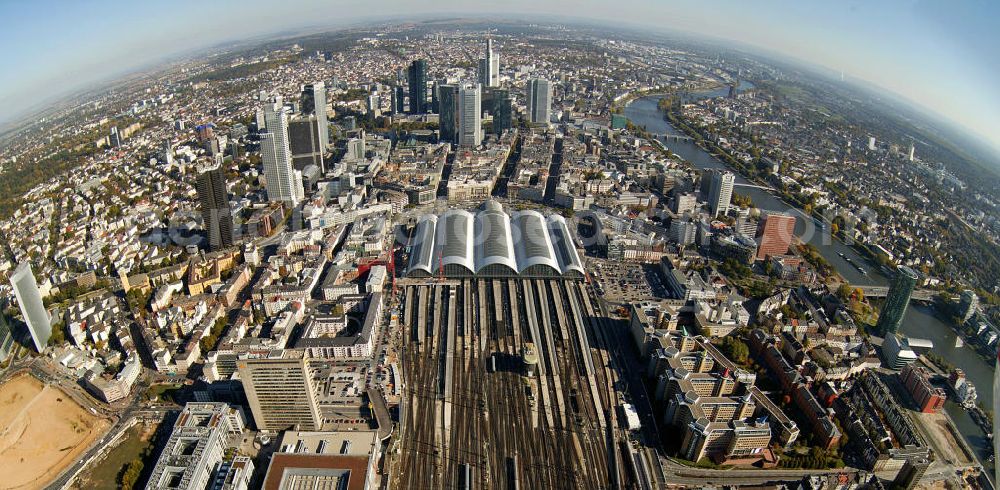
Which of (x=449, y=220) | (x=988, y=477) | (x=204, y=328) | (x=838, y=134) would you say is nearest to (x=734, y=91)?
(x=838, y=134)

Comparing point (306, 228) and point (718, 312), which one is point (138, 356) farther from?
point (718, 312)

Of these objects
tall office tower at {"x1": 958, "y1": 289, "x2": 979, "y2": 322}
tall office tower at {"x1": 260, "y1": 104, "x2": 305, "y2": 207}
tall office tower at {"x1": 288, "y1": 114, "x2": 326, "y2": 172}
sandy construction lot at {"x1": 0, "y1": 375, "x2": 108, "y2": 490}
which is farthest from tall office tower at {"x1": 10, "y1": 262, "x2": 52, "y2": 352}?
tall office tower at {"x1": 958, "y1": 289, "x2": 979, "y2": 322}

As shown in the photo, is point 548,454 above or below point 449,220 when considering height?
below

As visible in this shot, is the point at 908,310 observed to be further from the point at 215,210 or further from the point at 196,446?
the point at 215,210

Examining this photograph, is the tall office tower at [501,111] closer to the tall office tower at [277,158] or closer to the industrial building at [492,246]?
the tall office tower at [277,158]

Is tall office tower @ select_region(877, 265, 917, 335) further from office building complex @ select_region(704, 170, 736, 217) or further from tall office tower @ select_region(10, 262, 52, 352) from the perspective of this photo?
tall office tower @ select_region(10, 262, 52, 352)

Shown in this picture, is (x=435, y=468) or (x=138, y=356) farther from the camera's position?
(x=138, y=356)

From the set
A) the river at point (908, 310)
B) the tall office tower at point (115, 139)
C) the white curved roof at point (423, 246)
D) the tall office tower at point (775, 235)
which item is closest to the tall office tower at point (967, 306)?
the river at point (908, 310)
